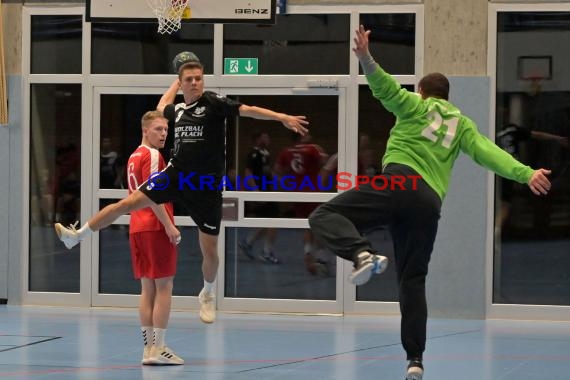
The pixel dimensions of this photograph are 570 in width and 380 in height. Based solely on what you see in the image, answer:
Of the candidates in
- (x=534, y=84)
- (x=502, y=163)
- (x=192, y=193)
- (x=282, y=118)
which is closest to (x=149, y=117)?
(x=192, y=193)

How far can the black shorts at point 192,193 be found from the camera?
9773mm

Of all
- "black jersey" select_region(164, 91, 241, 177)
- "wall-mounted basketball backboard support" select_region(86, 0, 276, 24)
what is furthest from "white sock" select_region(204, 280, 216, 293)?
"wall-mounted basketball backboard support" select_region(86, 0, 276, 24)

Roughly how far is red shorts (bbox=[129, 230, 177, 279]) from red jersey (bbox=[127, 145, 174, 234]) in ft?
0.20

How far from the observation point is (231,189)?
44.8ft

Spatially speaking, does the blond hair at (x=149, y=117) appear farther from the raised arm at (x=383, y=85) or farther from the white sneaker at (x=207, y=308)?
the raised arm at (x=383, y=85)

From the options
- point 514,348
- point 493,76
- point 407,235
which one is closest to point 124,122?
point 493,76

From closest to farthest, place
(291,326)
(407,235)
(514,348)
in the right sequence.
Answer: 1. (407,235)
2. (514,348)
3. (291,326)

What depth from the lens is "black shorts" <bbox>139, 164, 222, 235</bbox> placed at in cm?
977

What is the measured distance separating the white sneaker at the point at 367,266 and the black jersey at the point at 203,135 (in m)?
2.71

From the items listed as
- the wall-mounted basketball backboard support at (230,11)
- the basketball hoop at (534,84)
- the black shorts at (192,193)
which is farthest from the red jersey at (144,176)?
the basketball hoop at (534,84)

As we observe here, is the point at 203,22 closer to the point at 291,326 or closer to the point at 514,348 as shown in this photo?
the point at 291,326

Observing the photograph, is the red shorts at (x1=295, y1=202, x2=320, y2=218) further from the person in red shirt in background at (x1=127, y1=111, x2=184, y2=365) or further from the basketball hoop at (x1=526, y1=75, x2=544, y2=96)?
the person in red shirt in background at (x1=127, y1=111, x2=184, y2=365)

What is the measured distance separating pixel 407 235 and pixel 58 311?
21.7 ft

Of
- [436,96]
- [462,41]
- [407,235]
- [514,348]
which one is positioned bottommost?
[514,348]
